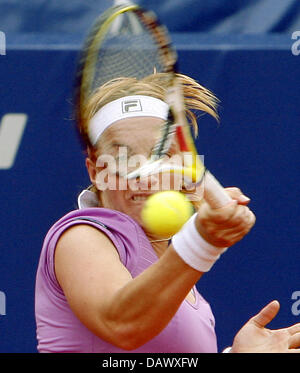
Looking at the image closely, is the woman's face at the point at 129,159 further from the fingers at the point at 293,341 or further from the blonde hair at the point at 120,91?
the fingers at the point at 293,341

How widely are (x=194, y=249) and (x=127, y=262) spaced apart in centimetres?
25

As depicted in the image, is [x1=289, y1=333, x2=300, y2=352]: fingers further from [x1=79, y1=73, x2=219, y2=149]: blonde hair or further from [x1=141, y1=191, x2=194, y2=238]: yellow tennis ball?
[x1=79, y1=73, x2=219, y2=149]: blonde hair

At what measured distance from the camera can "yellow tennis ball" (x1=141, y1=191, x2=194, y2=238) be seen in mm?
1590

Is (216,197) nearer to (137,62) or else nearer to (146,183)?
(146,183)

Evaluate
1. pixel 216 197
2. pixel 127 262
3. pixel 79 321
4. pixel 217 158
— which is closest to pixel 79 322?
pixel 79 321

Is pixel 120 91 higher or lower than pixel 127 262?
higher

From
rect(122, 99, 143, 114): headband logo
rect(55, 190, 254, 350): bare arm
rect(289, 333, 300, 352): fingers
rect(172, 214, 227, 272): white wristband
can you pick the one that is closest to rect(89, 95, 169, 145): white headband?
rect(122, 99, 143, 114): headband logo

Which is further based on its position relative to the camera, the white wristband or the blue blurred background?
the blue blurred background

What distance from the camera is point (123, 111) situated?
173cm

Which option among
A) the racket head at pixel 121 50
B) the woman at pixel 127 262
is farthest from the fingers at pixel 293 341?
the racket head at pixel 121 50

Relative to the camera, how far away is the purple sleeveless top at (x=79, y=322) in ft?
5.15

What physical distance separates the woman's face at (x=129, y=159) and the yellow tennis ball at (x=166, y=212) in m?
0.07

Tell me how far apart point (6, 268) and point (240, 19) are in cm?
110

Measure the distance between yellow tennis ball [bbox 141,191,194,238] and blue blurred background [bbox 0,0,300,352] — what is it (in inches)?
46.3
